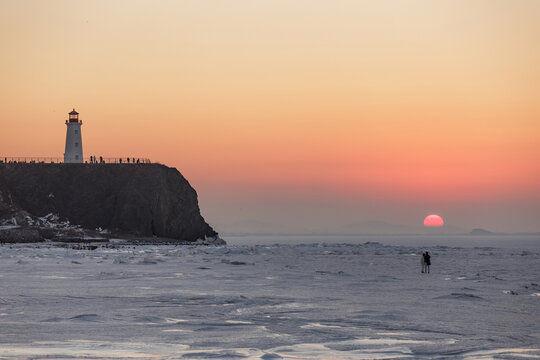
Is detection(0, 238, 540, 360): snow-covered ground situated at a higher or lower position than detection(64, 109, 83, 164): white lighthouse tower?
lower

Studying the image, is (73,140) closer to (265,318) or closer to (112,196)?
(112,196)

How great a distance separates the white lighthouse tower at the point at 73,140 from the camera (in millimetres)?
154875

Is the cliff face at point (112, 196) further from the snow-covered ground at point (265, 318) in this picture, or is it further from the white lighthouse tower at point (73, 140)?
the snow-covered ground at point (265, 318)

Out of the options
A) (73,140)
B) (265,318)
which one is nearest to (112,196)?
(73,140)

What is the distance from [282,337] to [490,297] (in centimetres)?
1295

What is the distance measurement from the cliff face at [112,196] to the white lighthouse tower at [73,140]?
7.45 feet

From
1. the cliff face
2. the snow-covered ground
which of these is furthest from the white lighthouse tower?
the snow-covered ground

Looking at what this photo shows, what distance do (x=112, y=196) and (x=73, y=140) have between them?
15.1 m

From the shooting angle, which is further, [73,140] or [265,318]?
[73,140]

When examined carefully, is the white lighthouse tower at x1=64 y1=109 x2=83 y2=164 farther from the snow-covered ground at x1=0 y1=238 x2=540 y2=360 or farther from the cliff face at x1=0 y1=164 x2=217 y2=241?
the snow-covered ground at x1=0 y1=238 x2=540 y2=360

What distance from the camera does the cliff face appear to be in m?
156

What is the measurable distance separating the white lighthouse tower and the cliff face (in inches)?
89.4

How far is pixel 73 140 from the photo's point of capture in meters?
161

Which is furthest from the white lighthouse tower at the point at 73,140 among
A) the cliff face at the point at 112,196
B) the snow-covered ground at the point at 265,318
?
the snow-covered ground at the point at 265,318
